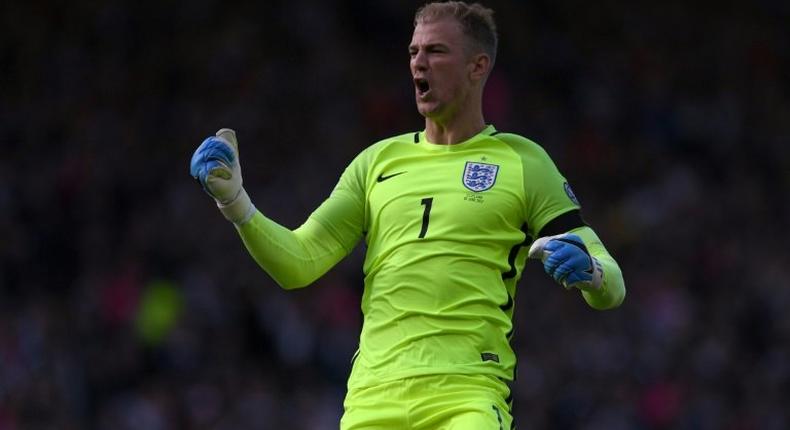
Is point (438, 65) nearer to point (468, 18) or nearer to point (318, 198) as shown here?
point (468, 18)

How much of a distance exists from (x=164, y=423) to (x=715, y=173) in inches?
270

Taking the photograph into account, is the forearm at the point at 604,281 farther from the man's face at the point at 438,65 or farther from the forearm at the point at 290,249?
the forearm at the point at 290,249

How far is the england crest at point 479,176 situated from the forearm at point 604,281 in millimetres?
355

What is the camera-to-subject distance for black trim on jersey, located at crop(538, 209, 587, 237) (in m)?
5.57

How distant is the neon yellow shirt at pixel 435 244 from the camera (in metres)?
5.46

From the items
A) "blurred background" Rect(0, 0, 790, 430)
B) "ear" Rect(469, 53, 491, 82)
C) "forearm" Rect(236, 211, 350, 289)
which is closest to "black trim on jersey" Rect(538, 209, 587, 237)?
"ear" Rect(469, 53, 491, 82)

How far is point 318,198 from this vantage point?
14367 millimetres

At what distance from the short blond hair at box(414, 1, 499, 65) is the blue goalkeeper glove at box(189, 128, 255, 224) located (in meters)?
0.88

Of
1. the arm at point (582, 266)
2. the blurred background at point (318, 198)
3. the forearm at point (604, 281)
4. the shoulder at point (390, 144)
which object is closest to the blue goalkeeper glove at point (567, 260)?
the arm at point (582, 266)

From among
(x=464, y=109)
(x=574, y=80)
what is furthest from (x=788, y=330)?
(x=464, y=109)

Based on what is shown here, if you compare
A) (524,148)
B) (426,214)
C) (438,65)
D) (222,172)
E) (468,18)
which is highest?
(468,18)

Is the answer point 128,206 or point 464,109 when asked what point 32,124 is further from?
point 464,109

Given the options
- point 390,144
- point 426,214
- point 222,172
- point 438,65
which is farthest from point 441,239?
point 222,172

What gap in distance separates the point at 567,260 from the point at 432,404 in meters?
0.69
